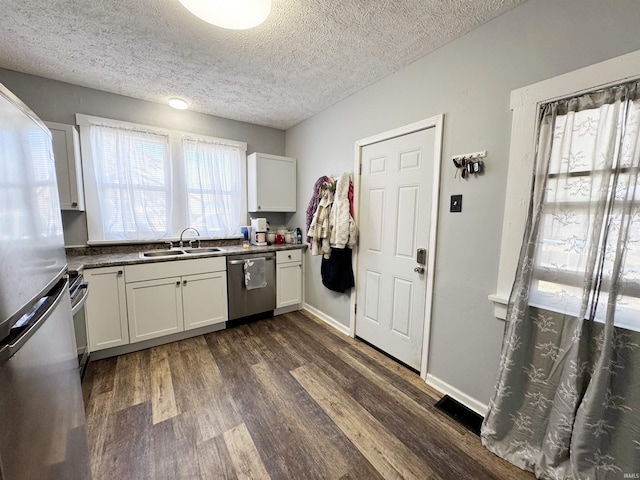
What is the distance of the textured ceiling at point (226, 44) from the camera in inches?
58.1

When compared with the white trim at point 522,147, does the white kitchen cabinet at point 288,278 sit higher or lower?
lower

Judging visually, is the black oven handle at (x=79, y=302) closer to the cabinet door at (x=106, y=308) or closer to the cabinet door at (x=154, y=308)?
the cabinet door at (x=106, y=308)

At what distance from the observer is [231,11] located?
1.26 meters

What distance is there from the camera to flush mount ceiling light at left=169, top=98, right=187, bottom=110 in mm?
2658

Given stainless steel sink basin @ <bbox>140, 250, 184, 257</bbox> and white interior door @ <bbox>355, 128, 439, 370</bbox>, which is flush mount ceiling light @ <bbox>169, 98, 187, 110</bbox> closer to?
stainless steel sink basin @ <bbox>140, 250, 184, 257</bbox>

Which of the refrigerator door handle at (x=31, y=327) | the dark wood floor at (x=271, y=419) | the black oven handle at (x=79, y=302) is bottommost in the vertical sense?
the dark wood floor at (x=271, y=419)

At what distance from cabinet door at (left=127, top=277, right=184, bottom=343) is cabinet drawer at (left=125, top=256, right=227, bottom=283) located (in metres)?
0.05

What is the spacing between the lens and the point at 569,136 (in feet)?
4.13

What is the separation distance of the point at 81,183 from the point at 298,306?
262 centimetres

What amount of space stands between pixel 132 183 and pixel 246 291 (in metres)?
1.65

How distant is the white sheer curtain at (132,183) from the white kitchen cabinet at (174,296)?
0.65m

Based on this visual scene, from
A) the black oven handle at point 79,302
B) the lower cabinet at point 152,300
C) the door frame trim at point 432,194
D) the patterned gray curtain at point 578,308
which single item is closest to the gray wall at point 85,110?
the lower cabinet at point 152,300

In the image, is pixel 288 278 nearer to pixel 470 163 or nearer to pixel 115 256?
pixel 115 256

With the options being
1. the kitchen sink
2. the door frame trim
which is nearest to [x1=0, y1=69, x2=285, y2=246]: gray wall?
the kitchen sink
